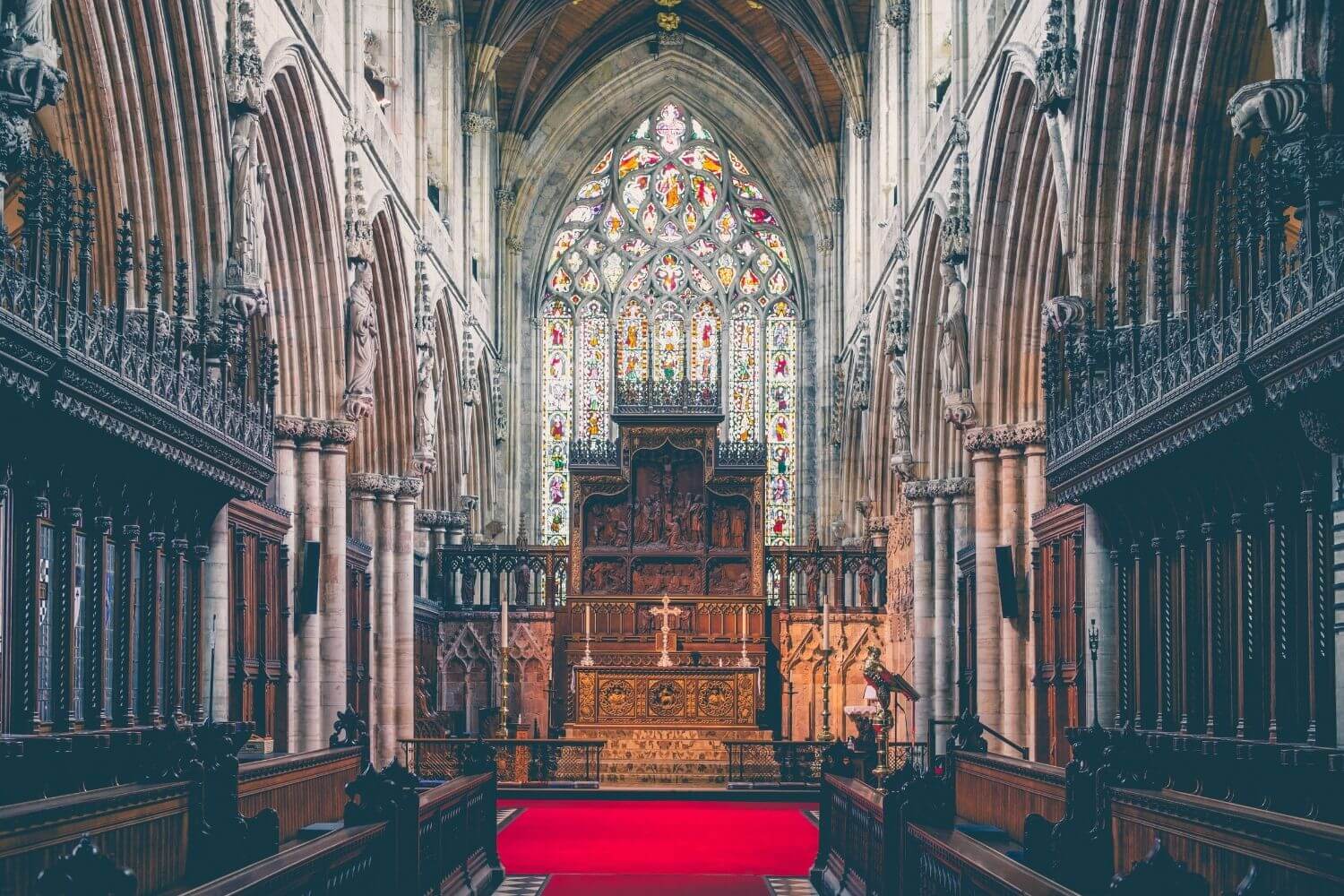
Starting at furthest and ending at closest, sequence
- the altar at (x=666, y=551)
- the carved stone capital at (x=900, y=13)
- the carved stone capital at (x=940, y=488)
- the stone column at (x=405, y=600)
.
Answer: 1. the altar at (x=666, y=551)
2. the carved stone capital at (x=900, y=13)
3. the stone column at (x=405, y=600)
4. the carved stone capital at (x=940, y=488)

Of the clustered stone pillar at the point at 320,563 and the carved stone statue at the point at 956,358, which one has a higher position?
the carved stone statue at the point at 956,358

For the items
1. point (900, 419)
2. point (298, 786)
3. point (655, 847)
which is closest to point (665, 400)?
point (900, 419)

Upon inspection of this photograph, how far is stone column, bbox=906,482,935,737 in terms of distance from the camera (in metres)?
24.0

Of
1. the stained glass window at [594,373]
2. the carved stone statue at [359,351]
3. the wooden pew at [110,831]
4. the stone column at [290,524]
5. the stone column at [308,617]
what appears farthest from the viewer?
the stained glass window at [594,373]

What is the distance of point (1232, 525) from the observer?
39.0 ft

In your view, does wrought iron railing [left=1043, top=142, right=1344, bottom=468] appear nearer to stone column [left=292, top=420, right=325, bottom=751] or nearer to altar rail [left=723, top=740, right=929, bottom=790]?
altar rail [left=723, top=740, right=929, bottom=790]

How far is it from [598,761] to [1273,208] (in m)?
14.6

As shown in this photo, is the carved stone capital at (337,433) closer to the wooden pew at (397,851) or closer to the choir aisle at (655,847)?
the choir aisle at (655,847)

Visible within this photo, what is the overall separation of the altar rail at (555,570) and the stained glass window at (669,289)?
25.7 feet

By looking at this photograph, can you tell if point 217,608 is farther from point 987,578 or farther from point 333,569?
point 987,578

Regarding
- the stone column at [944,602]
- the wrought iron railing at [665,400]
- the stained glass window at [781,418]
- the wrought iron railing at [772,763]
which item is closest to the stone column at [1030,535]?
the stone column at [944,602]

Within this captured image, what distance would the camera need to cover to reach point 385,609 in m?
24.3

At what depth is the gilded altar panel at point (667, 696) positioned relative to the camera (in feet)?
81.2

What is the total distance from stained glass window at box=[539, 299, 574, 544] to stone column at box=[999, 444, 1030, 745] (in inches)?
734
